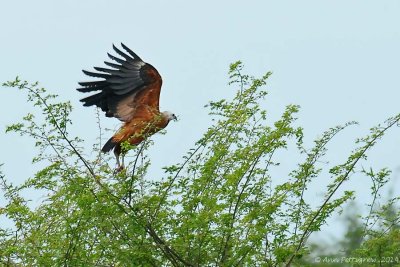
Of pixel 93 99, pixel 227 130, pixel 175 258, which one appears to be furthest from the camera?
pixel 93 99

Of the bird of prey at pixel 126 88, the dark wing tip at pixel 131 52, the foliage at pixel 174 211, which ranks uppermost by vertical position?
the dark wing tip at pixel 131 52

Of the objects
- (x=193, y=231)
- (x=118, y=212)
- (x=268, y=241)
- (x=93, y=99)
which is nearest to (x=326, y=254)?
(x=268, y=241)

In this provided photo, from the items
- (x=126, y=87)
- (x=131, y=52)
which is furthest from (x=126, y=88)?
(x=131, y=52)

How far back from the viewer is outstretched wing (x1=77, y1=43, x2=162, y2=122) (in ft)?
38.6

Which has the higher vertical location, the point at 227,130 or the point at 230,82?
the point at 230,82

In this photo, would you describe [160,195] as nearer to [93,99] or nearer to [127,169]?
[127,169]

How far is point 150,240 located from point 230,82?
5.62 ft

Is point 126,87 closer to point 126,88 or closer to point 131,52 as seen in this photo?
point 126,88

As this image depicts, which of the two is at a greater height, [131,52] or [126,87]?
[131,52]

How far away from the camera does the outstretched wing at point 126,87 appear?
11758 millimetres

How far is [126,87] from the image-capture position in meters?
11.8

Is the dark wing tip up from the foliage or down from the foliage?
up

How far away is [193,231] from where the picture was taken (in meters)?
7.60

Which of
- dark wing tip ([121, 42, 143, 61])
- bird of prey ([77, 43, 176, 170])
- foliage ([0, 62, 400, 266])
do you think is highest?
dark wing tip ([121, 42, 143, 61])
